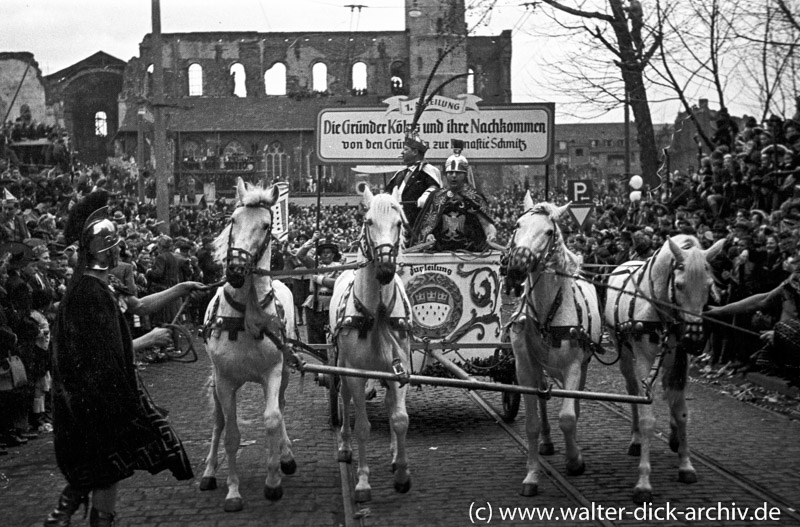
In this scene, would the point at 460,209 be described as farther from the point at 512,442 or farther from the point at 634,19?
the point at 634,19

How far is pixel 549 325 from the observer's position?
849 cm

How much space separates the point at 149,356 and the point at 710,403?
9866mm

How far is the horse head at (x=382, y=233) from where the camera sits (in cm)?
793

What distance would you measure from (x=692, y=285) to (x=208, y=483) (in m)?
4.16

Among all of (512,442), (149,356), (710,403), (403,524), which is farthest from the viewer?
(149,356)

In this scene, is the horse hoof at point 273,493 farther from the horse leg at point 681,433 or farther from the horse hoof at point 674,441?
the horse hoof at point 674,441

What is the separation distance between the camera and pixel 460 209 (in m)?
10.9

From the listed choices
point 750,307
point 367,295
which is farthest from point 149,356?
point 750,307

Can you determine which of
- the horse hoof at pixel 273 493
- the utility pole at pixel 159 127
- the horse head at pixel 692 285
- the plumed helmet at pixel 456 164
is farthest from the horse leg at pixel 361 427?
the utility pole at pixel 159 127

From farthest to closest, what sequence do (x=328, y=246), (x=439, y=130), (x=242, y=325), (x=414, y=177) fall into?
(x=328, y=246) < (x=439, y=130) < (x=414, y=177) < (x=242, y=325)

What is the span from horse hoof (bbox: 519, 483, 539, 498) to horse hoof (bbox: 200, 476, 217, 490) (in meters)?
2.47

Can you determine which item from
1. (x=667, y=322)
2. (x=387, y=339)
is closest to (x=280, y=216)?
(x=387, y=339)

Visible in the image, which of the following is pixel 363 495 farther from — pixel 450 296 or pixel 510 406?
pixel 510 406

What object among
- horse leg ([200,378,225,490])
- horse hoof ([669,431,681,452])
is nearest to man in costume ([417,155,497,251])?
horse hoof ([669,431,681,452])
